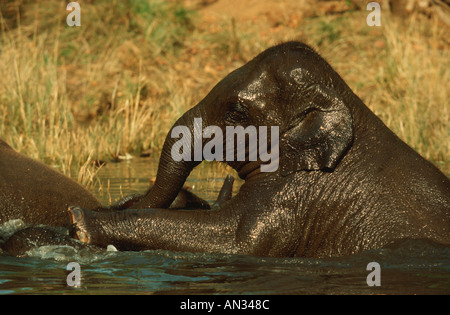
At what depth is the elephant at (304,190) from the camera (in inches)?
245

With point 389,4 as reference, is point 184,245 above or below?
below

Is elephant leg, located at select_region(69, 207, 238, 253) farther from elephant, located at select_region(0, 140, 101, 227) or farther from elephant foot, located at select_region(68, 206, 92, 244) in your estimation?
elephant, located at select_region(0, 140, 101, 227)

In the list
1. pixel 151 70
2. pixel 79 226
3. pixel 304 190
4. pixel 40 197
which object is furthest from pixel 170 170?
pixel 151 70

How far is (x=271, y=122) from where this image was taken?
648 cm

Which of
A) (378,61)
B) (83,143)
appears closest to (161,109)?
(83,143)

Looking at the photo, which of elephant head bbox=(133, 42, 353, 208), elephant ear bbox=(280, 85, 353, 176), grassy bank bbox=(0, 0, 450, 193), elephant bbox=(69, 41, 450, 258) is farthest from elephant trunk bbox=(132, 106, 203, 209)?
grassy bank bbox=(0, 0, 450, 193)

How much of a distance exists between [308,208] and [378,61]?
9094 mm

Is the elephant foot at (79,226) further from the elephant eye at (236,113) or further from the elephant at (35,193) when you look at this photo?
the elephant eye at (236,113)

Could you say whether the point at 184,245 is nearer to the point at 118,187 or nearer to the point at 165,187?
the point at 165,187

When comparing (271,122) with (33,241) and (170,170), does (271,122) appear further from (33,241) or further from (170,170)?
(33,241)

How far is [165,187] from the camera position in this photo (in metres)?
6.71

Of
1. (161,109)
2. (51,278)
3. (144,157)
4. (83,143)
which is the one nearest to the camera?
(51,278)

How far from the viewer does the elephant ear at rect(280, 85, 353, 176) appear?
20.7 feet

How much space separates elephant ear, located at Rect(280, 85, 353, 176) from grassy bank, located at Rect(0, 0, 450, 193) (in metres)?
2.91
